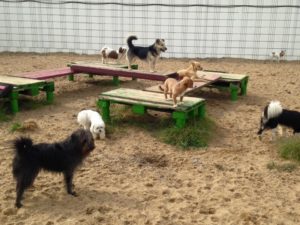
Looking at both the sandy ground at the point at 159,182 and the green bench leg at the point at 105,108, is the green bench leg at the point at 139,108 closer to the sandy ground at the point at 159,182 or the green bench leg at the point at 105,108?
the sandy ground at the point at 159,182

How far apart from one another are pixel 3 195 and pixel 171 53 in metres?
9.12

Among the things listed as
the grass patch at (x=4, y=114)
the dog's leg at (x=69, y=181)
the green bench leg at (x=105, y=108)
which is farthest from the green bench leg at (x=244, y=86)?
the dog's leg at (x=69, y=181)

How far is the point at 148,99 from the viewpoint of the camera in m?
5.31

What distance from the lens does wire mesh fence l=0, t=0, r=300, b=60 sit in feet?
37.1

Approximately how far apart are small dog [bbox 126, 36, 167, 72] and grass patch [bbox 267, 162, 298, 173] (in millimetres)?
4036

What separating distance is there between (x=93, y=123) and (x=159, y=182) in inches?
55.6

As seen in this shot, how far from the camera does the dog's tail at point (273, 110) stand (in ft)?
15.9

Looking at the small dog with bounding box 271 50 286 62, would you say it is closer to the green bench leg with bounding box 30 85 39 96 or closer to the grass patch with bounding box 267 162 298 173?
the grass patch with bounding box 267 162 298 173

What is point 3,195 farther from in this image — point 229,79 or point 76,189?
point 229,79

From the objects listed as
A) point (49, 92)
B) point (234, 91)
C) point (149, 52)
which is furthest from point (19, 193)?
point (149, 52)

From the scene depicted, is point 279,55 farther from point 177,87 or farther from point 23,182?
point 23,182

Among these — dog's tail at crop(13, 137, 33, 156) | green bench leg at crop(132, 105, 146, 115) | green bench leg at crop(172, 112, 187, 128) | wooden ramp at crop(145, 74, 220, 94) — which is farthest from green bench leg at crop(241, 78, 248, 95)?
dog's tail at crop(13, 137, 33, 156)

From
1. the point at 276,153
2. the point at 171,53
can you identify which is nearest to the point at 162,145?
the point at 276,153

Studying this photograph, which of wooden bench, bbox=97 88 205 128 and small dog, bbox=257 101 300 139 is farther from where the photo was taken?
Answer: wooden bench, bbox=97 88 205 128
